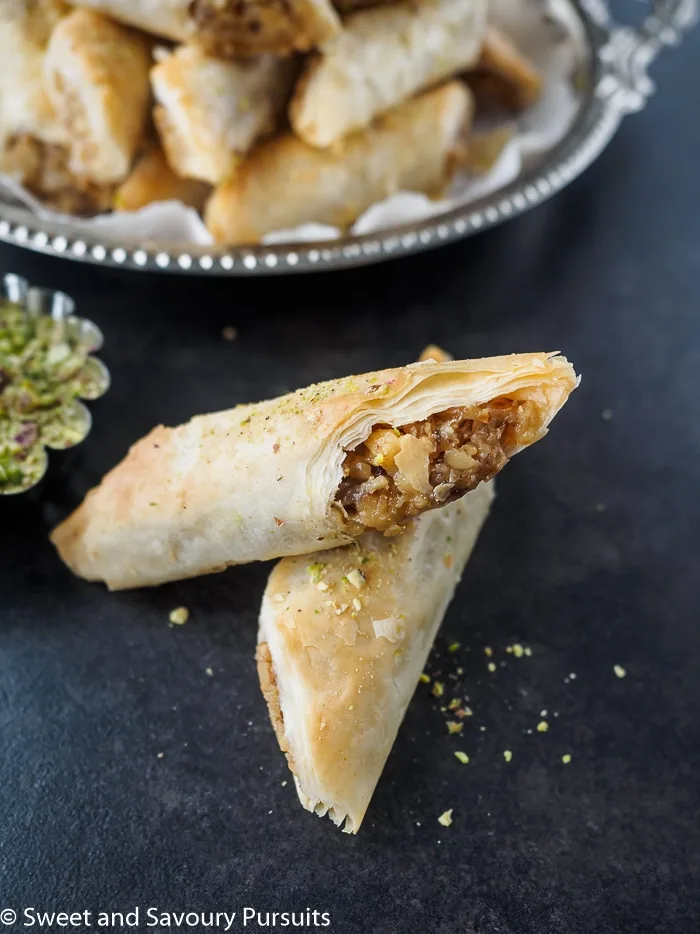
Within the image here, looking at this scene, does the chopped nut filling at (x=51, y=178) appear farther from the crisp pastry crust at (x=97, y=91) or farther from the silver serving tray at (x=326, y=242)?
the silver serving tray at (x=326, y=242)

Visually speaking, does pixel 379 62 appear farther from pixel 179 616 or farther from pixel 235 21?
pixel 179 616

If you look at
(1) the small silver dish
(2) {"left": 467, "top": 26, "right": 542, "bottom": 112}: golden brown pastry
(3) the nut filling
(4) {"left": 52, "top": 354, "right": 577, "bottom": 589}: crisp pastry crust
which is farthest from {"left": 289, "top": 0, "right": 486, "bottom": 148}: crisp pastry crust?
(3) the nut filling

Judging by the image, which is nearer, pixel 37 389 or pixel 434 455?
pixel 434 455

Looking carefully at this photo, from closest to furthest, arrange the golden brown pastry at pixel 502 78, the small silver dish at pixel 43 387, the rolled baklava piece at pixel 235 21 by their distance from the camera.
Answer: the small silver dish at pixel 43 387, the rolled baklava piece at pixel 235 21, the golden brown pastry at pixel 502 78

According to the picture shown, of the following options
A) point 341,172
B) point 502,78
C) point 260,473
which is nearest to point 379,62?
point 341,172

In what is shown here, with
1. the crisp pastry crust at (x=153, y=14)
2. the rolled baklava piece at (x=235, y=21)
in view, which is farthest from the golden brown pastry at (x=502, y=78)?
the crisp pastry crust at (x=153, y=14)

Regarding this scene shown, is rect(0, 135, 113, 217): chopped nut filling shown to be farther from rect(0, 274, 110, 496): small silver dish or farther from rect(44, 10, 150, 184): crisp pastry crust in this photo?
rect(0, 274, 110, 496): small silver dish
